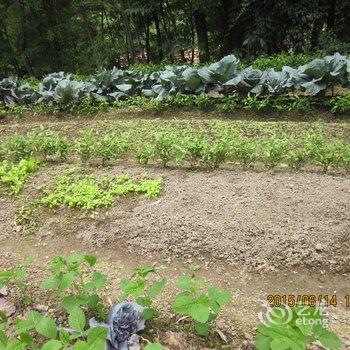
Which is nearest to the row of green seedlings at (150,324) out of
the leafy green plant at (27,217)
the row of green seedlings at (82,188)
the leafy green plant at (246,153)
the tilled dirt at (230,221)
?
the tilled dirt at (230,221)

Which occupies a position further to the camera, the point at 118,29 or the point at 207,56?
the point at 118,29

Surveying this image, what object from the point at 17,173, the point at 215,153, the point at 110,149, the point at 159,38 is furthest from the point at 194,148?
the point at 159,38

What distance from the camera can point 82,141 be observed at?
14.3 ft

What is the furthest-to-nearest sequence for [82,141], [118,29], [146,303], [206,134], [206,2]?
1. [118,29]
2. [206,2]
3. [206,134]
4. [82,141]
5. [146,303]

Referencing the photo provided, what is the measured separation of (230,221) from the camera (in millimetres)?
3119

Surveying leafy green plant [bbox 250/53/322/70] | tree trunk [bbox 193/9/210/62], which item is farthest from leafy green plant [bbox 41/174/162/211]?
tree trunk [bbox 193/9/210/62]

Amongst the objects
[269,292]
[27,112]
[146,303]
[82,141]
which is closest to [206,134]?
[82,141]

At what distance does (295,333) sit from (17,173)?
10.7ft

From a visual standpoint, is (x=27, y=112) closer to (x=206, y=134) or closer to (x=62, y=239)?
(x=206, y=134)

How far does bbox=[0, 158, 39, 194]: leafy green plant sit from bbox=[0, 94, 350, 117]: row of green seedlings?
262 centimetres

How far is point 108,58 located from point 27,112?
15.3 feet

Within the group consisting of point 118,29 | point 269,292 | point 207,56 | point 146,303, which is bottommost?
point 269,292

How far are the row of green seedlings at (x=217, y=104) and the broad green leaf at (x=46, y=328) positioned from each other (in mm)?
4515

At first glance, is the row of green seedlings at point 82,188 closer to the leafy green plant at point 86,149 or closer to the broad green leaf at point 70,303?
the leafy green plant at point 86,149
